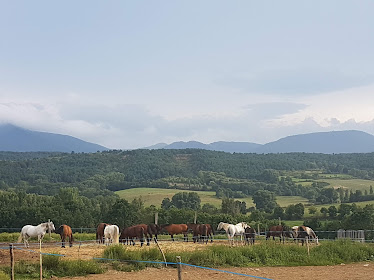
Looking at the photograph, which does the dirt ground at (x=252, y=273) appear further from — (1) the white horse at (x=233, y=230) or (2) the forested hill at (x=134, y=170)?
(2) the forested hill at (x=134, y=170)

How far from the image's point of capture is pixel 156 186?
13200cm

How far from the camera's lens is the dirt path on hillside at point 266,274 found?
1438cm

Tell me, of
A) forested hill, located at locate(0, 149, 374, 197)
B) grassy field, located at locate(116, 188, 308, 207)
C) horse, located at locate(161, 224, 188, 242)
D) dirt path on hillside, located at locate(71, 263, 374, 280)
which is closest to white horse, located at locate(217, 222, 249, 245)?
horse, located at locate(161, 224, 188, 242)

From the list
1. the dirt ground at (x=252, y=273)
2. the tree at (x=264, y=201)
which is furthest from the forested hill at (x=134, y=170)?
the dirt ground at (x=252, y=273)

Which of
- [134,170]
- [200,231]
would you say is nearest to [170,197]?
[134,170]

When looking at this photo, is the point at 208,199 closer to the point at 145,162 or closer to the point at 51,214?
the point at 51,214

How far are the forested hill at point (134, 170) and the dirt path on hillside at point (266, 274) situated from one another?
96.7 metres

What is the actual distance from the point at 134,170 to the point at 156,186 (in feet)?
114

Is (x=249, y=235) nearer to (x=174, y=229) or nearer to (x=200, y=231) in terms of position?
(x=200, y=231)

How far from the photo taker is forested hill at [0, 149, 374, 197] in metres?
134

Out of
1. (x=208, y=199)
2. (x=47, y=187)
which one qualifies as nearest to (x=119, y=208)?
(x=208, y=199)

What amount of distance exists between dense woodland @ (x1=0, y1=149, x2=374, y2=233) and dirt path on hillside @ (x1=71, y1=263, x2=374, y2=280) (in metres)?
35.3

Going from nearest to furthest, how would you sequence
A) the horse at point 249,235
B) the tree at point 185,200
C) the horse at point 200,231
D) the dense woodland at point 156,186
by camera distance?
the horse at point 249,235 → the horse at point 200,231 → the dense woodland at point 156,186 → the tree at point 185,200

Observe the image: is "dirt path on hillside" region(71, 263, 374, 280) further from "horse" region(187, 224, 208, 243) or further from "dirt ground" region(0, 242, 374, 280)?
"horse" region(187, 224, 208, 243)
